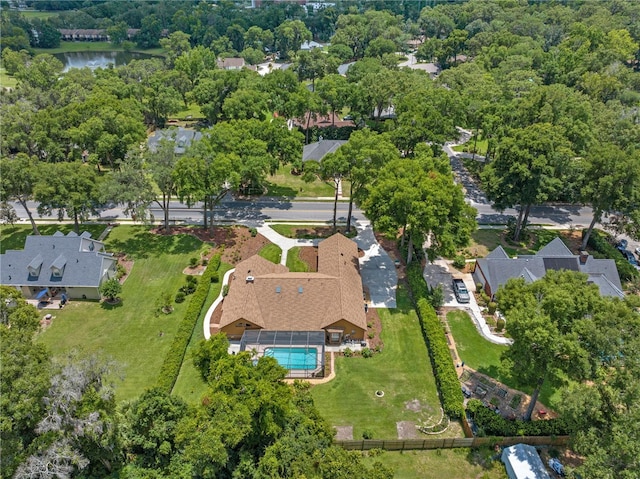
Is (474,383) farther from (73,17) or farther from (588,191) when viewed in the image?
(73,17)

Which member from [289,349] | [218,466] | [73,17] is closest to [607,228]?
[289,349]

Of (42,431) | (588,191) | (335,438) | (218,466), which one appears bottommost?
(335,438)

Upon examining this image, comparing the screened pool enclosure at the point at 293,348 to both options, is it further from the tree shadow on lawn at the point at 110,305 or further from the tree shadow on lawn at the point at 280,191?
the tree shadow on lawn at the point at 280,191

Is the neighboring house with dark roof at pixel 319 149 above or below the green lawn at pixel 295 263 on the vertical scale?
above

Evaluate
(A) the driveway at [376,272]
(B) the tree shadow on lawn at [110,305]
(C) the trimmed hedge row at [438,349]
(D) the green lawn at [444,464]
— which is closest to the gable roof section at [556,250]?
(C) the trimmed hedge row at [438,349]

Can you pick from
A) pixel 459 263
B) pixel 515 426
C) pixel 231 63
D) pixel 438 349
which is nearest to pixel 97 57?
pixel 231 63
